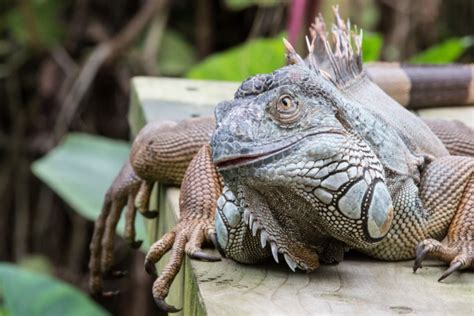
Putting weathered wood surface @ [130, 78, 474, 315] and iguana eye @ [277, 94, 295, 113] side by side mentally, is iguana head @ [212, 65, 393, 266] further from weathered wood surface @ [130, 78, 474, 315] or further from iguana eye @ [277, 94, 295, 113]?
weathered wood surface @ [130, 78, 474, 315]

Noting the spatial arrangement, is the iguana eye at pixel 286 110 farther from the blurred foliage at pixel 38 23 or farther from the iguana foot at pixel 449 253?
the blurred foliage at pixel 38 23

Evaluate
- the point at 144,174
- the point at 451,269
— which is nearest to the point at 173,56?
the point at 144,174

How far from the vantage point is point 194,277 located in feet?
6.62

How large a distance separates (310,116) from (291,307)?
34 centimetres

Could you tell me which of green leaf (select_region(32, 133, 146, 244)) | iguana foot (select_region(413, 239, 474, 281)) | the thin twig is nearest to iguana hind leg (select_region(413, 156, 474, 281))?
iguana foot (select_region(413, 239, 474, 281))

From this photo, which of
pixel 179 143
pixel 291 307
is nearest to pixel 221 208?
pixel 291 307

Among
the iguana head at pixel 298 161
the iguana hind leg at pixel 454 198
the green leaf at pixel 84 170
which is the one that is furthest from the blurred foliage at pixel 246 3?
the iguana head at pixel 298 161

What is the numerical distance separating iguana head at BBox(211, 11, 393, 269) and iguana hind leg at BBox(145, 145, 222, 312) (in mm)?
258

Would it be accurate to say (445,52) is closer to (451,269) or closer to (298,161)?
(451,269)

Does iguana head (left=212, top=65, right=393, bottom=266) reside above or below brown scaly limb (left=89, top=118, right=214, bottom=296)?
above

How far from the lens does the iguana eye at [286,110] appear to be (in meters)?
1.84

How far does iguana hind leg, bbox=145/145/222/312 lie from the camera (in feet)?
6.92

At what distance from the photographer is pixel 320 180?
184 centimetres

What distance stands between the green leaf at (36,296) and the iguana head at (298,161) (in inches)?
98.2
